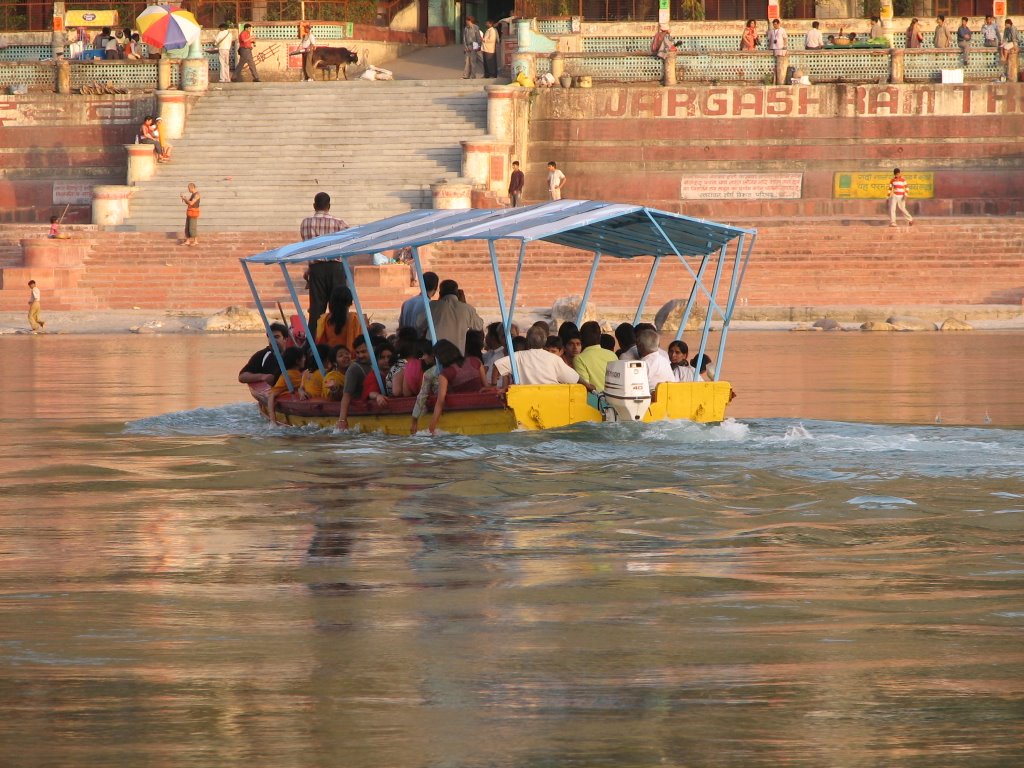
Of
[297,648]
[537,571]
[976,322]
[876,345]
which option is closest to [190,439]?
[537,571]

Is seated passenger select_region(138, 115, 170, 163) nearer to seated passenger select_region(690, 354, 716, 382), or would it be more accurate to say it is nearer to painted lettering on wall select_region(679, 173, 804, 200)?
painted lettering on wall select_region(679, 173, 804, 200)

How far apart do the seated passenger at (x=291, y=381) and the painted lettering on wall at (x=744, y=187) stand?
880 inches

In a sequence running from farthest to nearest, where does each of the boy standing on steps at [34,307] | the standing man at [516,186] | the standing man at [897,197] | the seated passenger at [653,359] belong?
the standing man at [516,186] → the standing man at [897,197] → the boy standing on steps at [34,307] → the seated passenger at [653,359]

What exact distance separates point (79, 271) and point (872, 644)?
91.2ft

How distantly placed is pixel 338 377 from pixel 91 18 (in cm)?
3316

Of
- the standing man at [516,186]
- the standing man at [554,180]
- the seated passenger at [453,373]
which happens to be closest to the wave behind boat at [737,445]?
the seated passenger at [453,373]

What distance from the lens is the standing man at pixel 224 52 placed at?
134 ft

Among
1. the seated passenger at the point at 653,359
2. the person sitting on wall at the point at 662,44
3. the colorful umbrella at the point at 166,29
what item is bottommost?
the seated passenger at the point at 653,359

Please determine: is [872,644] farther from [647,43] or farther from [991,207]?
[647,43]

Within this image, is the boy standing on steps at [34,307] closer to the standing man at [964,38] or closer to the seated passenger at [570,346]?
the seated passenger at [570,346]

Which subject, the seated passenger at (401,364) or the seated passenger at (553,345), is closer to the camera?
the seated passenger at (553,345)

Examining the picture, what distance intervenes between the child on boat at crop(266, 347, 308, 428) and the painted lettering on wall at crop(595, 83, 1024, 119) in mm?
23492

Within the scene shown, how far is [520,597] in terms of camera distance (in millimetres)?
6844

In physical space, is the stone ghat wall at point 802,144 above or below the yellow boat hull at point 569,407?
above
